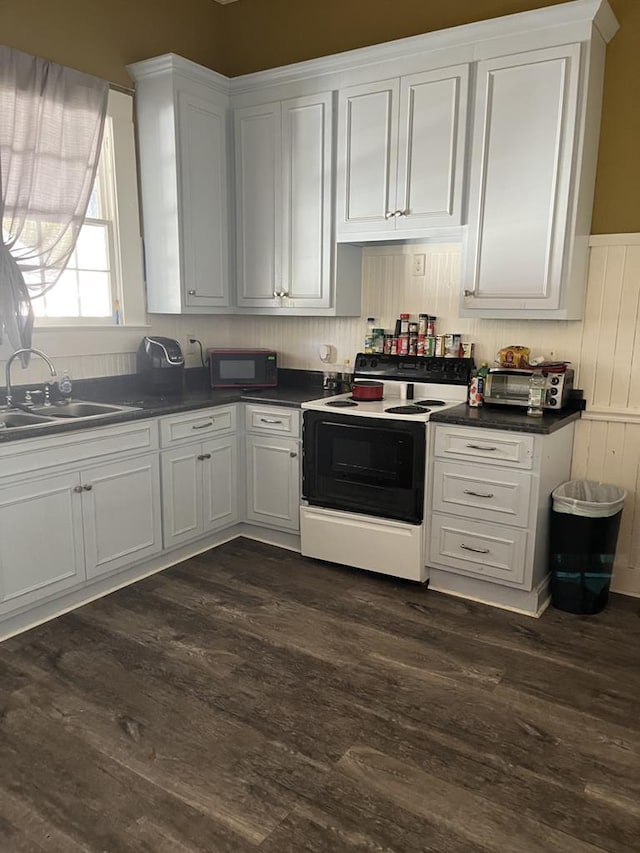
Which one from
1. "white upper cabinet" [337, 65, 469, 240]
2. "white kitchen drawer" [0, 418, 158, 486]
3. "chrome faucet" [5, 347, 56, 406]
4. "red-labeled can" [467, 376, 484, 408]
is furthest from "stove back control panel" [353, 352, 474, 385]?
"chrome faucet" [5, 347, 56, 406]

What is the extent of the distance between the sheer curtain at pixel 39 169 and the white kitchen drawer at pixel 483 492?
2.13 meters

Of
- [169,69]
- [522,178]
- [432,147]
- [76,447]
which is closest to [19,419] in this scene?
[76,447]

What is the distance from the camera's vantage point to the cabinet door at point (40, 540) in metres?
2.62

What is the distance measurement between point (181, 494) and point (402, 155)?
2.08m

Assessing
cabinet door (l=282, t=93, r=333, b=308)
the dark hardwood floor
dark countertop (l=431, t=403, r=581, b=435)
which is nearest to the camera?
the dark hardwood floor

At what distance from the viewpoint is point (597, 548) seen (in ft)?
9.62

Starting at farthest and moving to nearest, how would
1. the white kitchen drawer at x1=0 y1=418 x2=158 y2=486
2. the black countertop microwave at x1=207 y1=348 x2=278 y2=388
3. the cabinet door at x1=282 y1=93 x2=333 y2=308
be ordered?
the black countertop microwave at x1=207 y1=348 x2=278 y2=388
the cabinet door at x1=282 y1=93 x2=333 y2=308
the white kitchen drawer at x1=0 y1=418 x2=158 y2=486

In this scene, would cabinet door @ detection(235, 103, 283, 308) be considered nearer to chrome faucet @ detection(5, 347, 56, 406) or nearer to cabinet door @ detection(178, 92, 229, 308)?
cabinet door @ detection(178, 92, 229, 308)

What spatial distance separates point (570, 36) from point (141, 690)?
3187mm

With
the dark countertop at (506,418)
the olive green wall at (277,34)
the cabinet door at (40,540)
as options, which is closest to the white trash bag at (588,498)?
the dark countertop at (506,418)

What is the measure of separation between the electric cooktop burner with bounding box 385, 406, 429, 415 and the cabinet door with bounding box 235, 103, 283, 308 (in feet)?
3.58

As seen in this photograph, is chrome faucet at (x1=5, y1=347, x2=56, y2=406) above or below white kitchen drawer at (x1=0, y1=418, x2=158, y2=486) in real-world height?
above

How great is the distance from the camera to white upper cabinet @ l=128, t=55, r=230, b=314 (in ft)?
11.6

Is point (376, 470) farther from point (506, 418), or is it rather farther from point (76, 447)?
point (76, 447)
